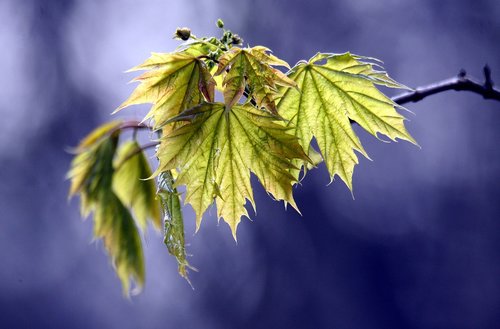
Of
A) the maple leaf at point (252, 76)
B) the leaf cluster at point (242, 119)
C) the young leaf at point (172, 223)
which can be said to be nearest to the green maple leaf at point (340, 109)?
the leaf cluster at point (242, 119)

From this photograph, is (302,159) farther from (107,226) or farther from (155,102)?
(107,226)

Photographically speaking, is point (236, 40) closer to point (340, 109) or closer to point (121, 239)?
point (340, 109)

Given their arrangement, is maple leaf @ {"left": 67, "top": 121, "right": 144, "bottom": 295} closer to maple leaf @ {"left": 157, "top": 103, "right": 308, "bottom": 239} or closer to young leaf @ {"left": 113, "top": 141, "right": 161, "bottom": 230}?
young leaf @ {"left": 113, "top": 141, "right": 161, "bottom": 230}

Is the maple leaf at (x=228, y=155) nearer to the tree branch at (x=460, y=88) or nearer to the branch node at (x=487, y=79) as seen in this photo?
the tree branch at (x=460, y=88)

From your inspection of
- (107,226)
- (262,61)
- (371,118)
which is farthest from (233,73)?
(107,226)

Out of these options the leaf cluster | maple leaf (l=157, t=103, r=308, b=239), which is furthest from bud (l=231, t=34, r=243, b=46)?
maple leaf (l=157, t=103, r=308, b=239)

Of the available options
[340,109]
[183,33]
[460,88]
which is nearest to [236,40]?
[183,33]
